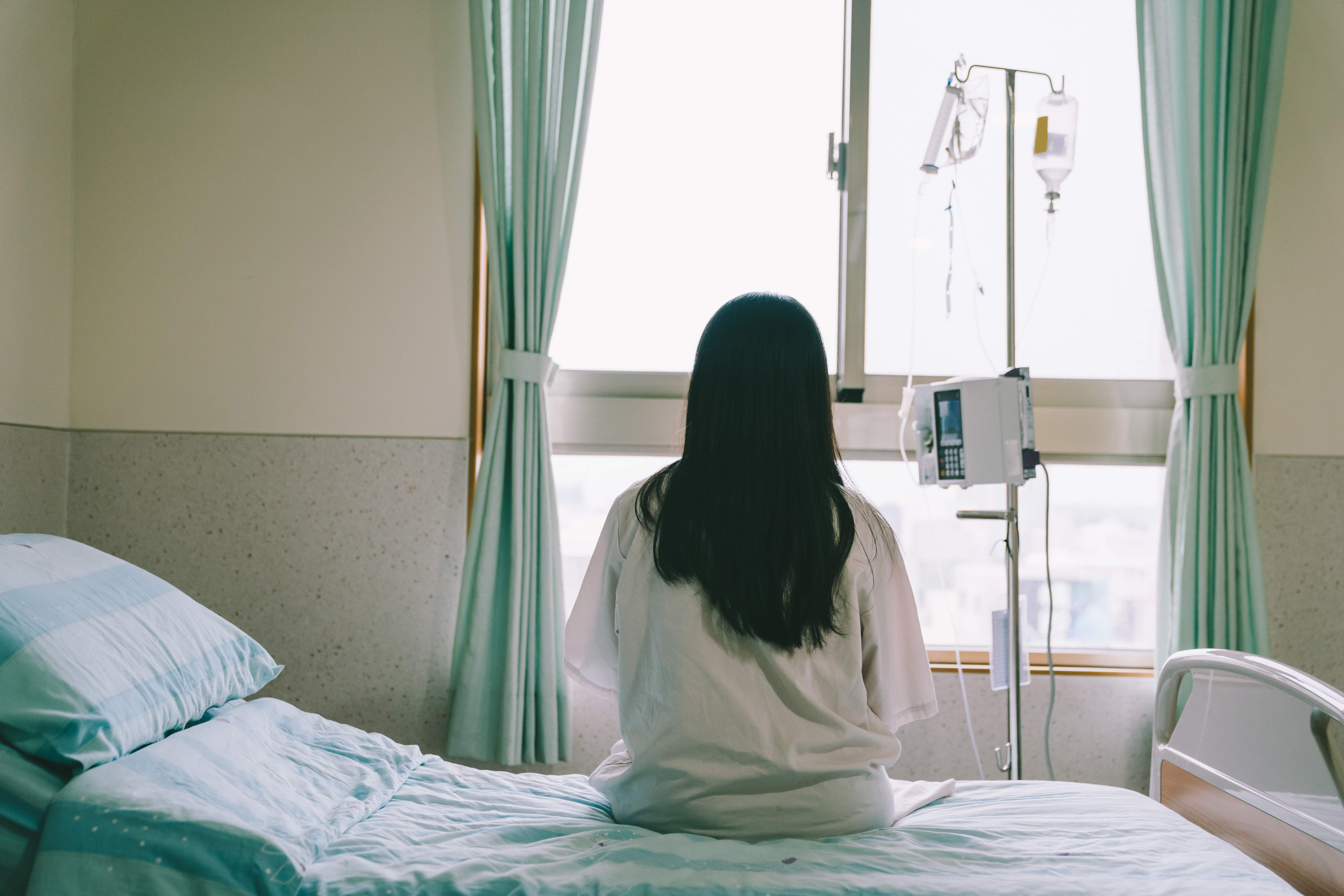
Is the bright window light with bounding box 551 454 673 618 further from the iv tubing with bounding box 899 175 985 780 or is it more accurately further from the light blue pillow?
the light blue pillow

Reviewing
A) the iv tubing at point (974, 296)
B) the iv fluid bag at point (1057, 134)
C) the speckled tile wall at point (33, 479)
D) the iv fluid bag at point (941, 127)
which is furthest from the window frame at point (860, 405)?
the speckled tile wall at point (33, 479)

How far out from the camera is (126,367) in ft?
6.68

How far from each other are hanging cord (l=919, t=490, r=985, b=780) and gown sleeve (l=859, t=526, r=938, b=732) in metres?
0.84

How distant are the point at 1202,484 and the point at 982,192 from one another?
0.93 m

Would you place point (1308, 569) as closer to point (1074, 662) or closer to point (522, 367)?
point (1074, 662)

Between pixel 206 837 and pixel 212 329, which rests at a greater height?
pixel 212 329

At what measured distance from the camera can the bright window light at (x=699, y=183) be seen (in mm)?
2207

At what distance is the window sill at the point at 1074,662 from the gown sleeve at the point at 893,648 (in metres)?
0.87

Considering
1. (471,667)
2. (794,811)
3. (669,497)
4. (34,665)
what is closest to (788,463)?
(669,497)

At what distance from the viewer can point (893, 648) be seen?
1257mm

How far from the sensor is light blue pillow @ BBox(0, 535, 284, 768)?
986mm

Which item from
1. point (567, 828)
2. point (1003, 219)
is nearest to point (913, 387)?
point (1003, 219)

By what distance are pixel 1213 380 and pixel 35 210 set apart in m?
2.86

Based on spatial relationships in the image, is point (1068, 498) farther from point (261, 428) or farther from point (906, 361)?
point (261, 428)
